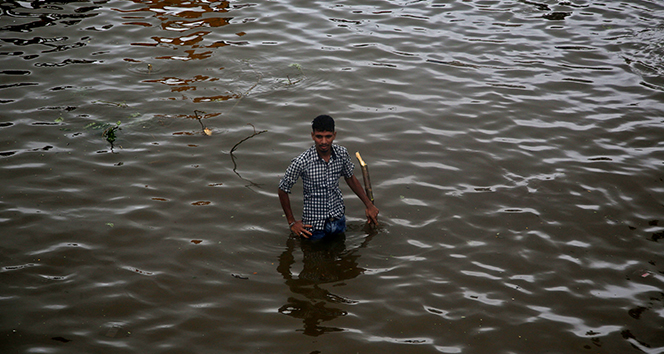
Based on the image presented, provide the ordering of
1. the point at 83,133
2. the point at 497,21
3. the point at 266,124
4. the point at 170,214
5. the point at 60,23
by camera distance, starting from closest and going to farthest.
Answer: the point at 170,214 < the point at 83,133 < the point at 266,124 < the point at 60,23 < the point at 497,21

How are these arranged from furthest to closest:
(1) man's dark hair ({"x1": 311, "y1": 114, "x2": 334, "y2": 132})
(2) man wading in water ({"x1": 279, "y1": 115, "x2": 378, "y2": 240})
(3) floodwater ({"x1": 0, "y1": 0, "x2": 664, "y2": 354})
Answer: (2) man wading in water ({"x1": 279, "y1": 115, "x2": 378, "y2": 240}) → (1) man's dark hair ({"x1": 311, "y1": 114, "x2": 334, "y2": 132}) → (3) floodwater ({"x1": 0, "y1": 0, "x2": 664, "y2": 354})

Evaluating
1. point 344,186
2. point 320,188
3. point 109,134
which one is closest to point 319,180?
point 320,188

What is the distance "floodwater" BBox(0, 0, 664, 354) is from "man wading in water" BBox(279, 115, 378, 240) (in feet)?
1.25

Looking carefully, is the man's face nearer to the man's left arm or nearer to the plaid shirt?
the plaid shirt

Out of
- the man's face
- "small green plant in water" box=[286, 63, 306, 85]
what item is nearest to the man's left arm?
the man's face

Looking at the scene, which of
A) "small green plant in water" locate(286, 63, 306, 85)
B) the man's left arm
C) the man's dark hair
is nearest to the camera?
the man's dark hair

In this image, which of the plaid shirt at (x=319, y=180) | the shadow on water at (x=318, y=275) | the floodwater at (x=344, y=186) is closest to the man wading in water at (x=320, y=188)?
the plaid shirt at (x=319, y=180)

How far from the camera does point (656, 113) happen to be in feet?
24.9

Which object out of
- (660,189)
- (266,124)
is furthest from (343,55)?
(660,189)

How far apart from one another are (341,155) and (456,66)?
4794 mm

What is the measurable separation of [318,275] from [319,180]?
0.94 metres

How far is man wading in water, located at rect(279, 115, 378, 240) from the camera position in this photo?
4883 millimetres

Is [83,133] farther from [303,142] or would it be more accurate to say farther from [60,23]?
[60,23]

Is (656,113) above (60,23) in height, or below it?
below
